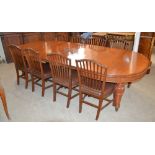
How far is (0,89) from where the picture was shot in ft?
7.19

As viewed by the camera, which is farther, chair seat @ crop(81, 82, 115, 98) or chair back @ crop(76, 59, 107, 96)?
chair seat @ crop(81, 82, 115, 98)

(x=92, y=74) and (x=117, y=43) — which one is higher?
(x=117, y=43)

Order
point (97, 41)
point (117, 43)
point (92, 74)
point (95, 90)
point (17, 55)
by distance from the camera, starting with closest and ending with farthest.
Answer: point (92, 74) < point (95, 90) < point (17, 55) < point (117, 43) < point (97, 41)

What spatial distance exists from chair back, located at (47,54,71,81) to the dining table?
0.10 metres

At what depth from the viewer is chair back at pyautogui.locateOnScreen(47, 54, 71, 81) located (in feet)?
7.34

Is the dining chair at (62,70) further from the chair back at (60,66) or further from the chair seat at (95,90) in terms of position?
the chair seat at (95,90)

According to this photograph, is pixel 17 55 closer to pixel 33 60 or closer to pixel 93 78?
pixel 33 60

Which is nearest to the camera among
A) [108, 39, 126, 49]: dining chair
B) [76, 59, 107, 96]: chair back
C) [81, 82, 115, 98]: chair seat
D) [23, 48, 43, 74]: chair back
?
[76, 59, 107, 96]: chair back

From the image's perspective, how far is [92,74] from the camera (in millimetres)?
2004

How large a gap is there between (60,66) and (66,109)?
28.0 inches

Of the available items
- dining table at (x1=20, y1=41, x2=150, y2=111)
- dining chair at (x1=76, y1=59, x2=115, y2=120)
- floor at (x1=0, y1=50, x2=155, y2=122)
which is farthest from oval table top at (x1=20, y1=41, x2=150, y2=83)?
floor at (x1=0, y1=50, x2=155, y2=122)

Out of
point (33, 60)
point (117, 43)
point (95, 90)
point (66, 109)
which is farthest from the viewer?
point (117, 43)

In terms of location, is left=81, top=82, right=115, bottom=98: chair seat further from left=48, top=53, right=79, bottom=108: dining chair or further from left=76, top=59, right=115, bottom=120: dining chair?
left=48, top=53, right=79, bottom=108: dining chair

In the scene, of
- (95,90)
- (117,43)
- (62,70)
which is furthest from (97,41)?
(95,90)
